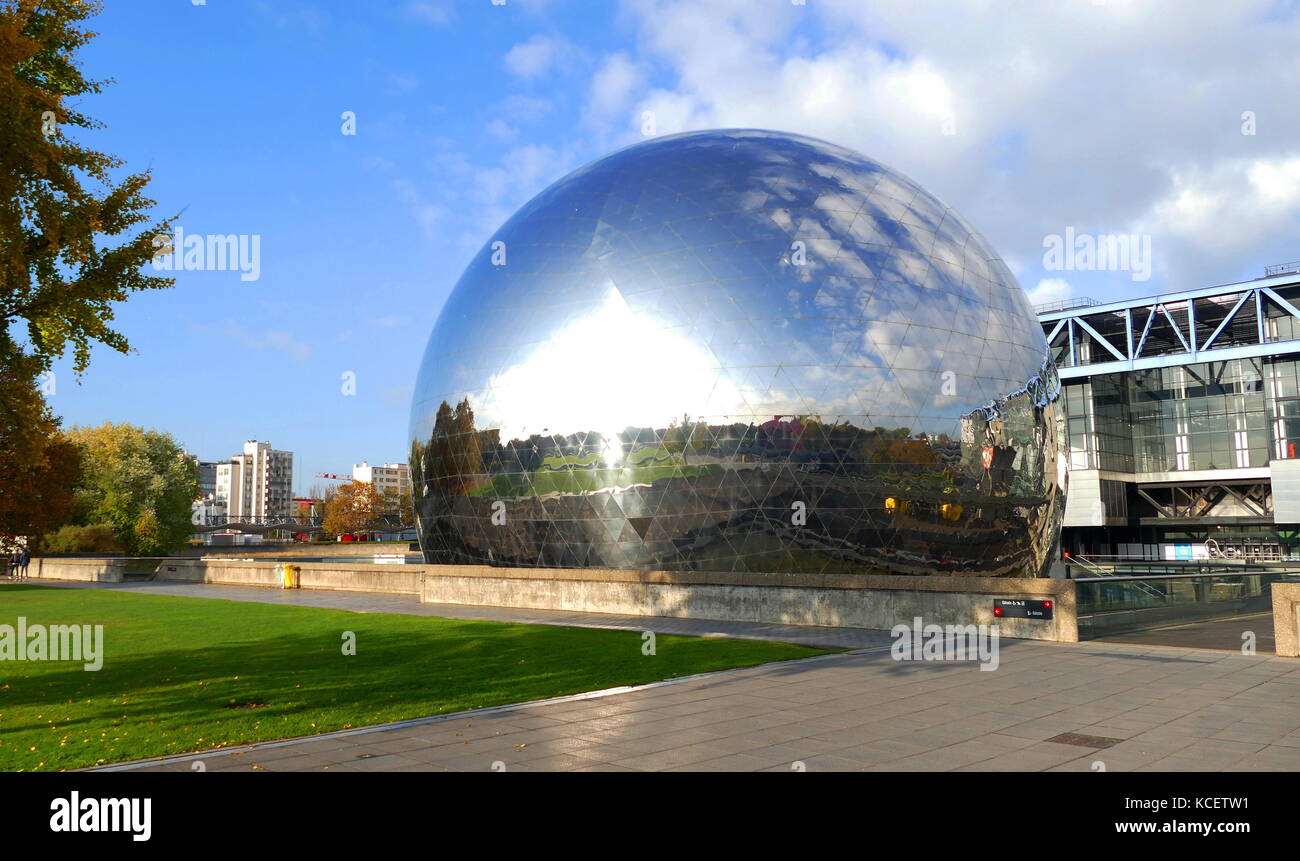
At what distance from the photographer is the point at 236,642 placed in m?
16.5

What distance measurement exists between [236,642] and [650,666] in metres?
8.59

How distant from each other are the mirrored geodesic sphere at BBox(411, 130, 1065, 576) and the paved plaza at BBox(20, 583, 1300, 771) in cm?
635

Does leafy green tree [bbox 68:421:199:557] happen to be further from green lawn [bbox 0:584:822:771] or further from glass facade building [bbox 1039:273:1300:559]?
glass facade building [bbox 1039:273:1300:559]

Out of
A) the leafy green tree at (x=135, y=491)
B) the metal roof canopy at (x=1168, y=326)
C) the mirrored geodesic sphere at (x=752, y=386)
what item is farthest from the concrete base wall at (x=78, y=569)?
the metal roof canopy at (x=1168, y=326)

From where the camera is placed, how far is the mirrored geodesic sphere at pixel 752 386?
18.7 m

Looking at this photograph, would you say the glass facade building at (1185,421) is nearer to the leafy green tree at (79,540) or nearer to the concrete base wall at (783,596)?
the concrete base wall at (783,596)

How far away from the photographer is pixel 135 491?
57.0m

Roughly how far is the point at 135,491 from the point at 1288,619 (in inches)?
2392

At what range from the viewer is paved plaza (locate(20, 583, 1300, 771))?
7.32 m

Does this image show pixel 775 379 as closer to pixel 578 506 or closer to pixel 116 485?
pixel 578 506

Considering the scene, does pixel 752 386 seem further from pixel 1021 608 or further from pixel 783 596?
pixel 1021 608
